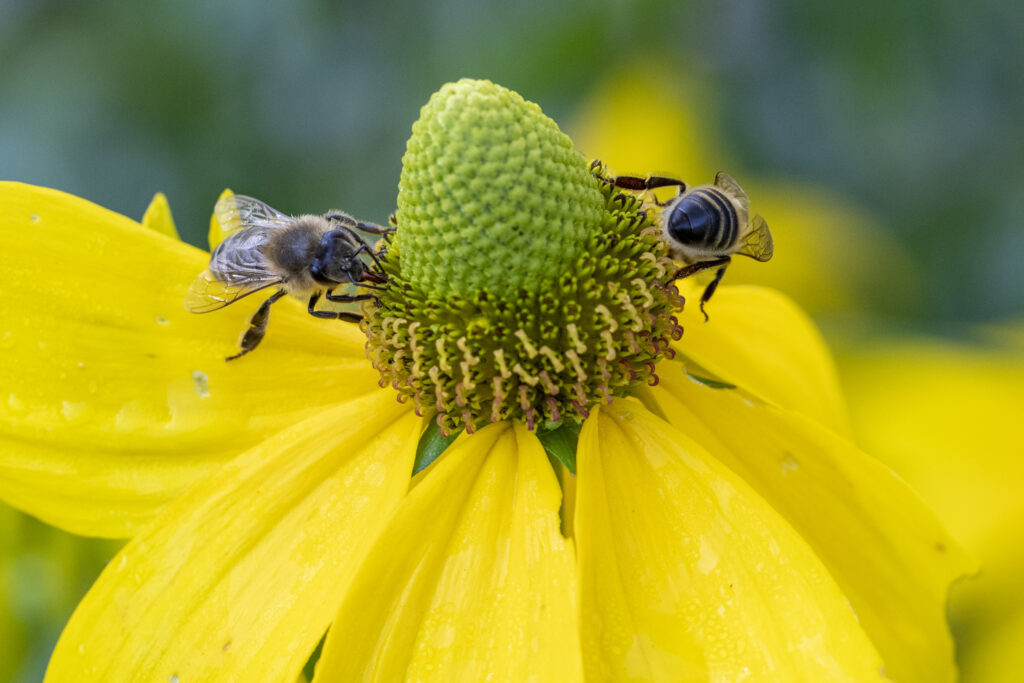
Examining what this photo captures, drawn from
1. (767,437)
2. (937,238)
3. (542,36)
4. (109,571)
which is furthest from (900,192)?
(109,571)

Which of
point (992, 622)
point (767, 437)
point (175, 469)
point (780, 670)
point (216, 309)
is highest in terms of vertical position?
point (216, 309)

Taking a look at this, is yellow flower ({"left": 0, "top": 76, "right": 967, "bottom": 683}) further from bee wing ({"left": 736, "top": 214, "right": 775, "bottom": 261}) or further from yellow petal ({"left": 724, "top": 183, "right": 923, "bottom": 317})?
yellow petal ({"left": 724, "top": 183, "right": 923, "bottom": 317})

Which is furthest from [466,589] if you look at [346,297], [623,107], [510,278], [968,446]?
[623,107]

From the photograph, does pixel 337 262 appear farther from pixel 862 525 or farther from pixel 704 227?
pixel 862 525

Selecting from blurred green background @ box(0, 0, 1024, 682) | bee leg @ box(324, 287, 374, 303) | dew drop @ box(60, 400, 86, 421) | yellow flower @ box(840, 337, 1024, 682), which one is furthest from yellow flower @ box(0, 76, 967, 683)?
blurred green background @ box(0, 0, 1024, 682)

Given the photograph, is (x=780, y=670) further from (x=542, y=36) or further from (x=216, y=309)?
(x=542, y=36)

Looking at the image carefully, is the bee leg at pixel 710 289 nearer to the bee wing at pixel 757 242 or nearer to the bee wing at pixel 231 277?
the bee wing at pixel 757 242

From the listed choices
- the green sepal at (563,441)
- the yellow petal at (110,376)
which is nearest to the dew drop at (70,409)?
the yellow petal at (110,376)
